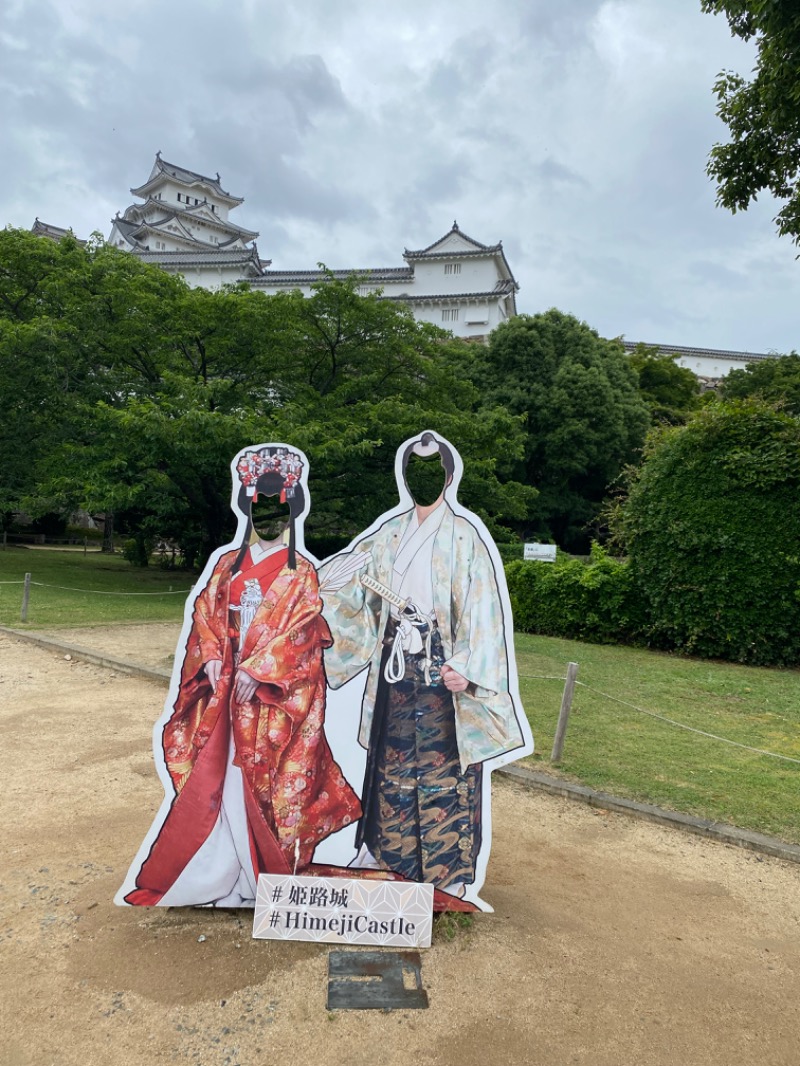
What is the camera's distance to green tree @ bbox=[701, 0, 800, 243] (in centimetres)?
696

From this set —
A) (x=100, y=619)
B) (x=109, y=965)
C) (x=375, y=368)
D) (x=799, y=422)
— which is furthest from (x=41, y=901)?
(x=375, y=368)

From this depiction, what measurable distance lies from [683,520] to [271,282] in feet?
125

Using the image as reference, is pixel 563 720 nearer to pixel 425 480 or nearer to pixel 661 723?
pixel 661 723

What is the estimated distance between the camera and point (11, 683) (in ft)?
25.0

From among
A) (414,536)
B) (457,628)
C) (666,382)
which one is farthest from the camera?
(666,382)

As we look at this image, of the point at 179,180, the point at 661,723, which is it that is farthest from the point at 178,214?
the point at 661,723

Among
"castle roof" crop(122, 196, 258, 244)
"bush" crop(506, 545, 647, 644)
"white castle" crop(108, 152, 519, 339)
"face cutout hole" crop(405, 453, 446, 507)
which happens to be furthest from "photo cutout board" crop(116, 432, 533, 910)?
"castle roof" crop(122, 196, 258, 244)

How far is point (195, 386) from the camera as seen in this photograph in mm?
13867

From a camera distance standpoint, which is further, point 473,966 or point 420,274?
point 420,274

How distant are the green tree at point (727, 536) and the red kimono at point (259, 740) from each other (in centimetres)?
946

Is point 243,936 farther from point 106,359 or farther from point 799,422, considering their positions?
point 106,359

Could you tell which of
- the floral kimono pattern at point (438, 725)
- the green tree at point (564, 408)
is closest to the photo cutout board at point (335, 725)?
the floral kimono pattern at point (438, 725)

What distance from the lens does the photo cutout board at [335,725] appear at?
11.0 ft

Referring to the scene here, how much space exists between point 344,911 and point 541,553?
34.6ft
